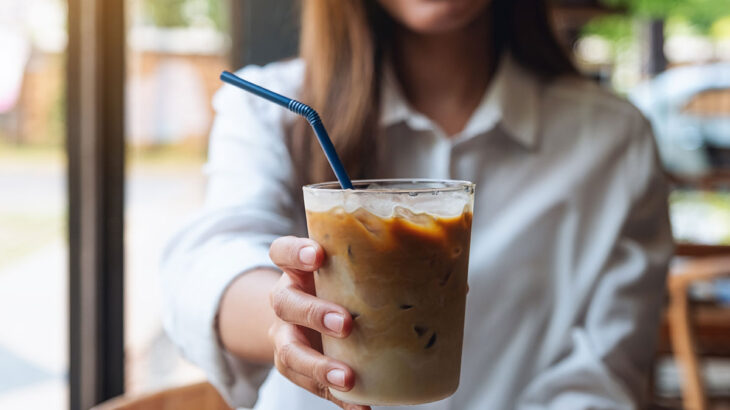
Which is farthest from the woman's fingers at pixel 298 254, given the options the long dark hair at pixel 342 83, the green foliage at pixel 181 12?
the green foliage at pixel 181 12

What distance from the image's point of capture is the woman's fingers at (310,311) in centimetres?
62

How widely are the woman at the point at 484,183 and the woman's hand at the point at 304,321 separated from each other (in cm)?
23

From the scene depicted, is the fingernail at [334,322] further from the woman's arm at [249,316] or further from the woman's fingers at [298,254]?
the woman's arm at [249,316]

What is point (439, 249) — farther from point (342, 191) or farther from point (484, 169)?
point (484, 169)

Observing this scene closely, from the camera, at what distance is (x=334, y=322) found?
0.62 metres

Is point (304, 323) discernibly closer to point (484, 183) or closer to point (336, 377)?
point (336, 377)

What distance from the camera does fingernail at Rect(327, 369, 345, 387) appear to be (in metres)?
0.63

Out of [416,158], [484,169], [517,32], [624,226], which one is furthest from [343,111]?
[624,226]

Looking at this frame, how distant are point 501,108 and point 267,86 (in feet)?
1.31

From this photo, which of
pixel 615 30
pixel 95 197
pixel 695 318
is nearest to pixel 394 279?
pixel 95 197

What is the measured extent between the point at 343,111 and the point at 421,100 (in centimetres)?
22

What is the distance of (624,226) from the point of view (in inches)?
51.6

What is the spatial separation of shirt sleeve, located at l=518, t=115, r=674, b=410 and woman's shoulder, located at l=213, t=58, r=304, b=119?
0.60 m

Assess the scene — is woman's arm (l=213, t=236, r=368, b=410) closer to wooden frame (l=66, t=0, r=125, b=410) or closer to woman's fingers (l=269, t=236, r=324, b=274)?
woman's fingers (l=269, t=236, r=324, b=274)
